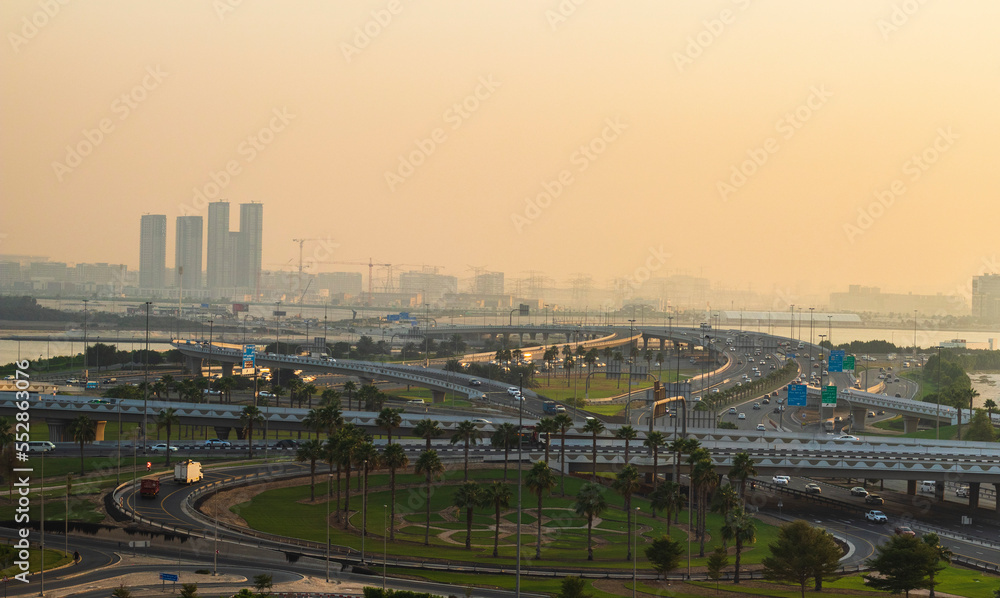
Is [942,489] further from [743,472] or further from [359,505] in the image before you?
[359,505]

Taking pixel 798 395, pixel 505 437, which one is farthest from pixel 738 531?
pixel 798 395

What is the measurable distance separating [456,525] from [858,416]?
259 ft

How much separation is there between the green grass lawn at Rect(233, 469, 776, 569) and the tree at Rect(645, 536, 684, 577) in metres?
3.25

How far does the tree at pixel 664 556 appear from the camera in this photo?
151 ft

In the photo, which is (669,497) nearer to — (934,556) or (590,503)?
(590,503)

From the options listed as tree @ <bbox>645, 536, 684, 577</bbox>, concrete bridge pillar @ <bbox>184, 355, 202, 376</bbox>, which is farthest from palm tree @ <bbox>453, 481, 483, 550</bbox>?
concrete bridge pillar @ <bbox>184, 355, 202, 376</bbox>

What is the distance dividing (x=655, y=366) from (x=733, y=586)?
5341 inches

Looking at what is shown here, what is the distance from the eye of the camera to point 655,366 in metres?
181

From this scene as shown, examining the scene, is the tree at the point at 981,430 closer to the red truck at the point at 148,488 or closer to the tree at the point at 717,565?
the tree at the point at 717,565

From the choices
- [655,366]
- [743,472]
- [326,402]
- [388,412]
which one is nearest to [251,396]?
[326,402]

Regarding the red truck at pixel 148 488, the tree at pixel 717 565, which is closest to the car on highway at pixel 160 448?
the red truck at pixel 148 488

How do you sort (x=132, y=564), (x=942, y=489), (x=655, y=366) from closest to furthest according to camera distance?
(x=132, y=564) → (x=942, y=489) → (x=655, y=366)

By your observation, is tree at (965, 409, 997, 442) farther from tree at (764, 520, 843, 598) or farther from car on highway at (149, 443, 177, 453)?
car on highway at (149, 443, 177, 453)

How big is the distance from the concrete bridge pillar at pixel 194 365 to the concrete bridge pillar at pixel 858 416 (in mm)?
93703
